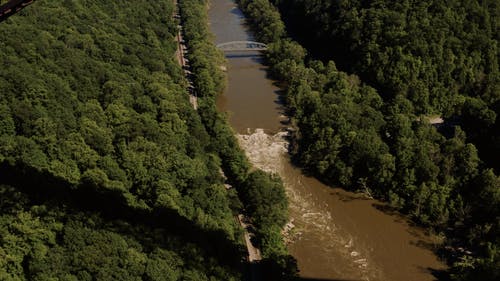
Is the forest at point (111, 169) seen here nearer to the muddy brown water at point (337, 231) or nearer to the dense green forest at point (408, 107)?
the muddy brown water at point (337, 231)

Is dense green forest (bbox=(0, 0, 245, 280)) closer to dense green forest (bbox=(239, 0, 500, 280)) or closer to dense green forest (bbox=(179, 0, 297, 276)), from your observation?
dense green forest (bbox=(179, 0, 297, 276))

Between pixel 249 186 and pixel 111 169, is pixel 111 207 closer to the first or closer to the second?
pixel 111 169

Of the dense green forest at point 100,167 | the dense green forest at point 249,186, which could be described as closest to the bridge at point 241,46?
the dense green forest at point 249,186

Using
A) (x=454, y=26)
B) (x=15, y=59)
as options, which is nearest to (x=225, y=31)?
(x=454, y=26)

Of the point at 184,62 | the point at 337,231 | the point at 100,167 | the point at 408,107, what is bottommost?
the point at 337,231

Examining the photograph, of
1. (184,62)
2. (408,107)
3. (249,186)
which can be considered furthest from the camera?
(184,62)

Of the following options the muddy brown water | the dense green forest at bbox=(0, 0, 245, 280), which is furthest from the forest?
Answer: the muddy brown water

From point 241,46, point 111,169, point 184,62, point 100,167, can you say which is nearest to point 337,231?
point 111,169

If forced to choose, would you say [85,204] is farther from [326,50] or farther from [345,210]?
[326,50]
